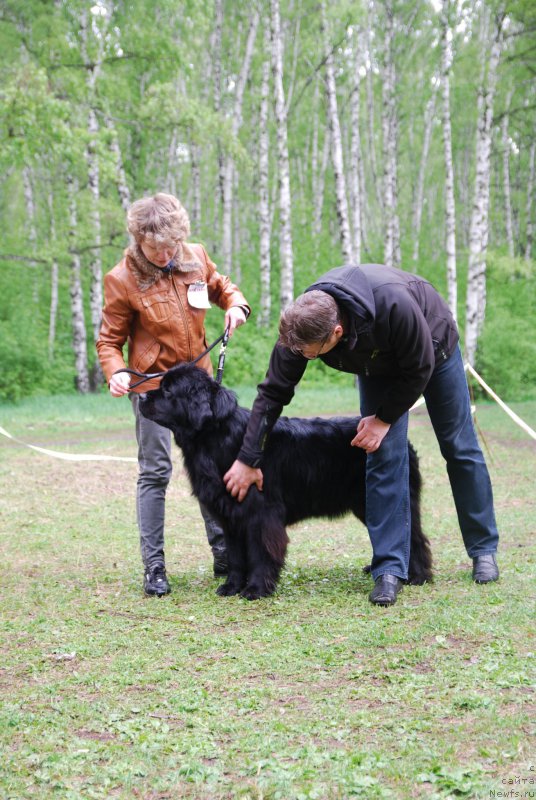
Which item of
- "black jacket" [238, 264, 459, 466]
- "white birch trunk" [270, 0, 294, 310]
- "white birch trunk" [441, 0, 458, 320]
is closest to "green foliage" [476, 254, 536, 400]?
"white birch trunk" [441, 0, 458, 320]

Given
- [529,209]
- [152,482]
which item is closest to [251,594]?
[152,482]

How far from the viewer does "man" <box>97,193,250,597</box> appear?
3949mm

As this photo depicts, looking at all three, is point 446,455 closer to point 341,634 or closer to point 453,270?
point 341,634

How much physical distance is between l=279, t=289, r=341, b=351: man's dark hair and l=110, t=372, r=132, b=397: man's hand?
1087mm

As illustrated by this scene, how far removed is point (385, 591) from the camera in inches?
153

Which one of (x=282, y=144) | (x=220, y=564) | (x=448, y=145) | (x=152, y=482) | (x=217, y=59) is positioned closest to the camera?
(x=152, y=482)

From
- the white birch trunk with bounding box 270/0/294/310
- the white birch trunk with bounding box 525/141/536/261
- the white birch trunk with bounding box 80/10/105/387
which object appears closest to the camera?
the white birch trunk with bounding box 80/10/105/387

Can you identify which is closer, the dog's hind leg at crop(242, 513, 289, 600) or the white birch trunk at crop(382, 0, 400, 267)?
the dog's hind leg at crop(242, 513, 289, 600)

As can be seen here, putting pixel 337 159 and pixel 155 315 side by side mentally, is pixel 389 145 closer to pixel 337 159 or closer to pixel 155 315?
pixel 337 159

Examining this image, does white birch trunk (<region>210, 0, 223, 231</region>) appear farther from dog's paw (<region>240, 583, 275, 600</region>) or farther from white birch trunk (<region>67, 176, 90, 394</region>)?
dog's paw (<region>240, 583, 275, 600</region>)

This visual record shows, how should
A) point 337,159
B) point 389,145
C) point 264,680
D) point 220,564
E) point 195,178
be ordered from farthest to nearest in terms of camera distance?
point 195,178 < point 389,145 < point 337,159 < point 220,564 < point 264,680

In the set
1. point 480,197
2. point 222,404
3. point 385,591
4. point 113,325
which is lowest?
point 385,591

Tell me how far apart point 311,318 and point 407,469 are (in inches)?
48.7

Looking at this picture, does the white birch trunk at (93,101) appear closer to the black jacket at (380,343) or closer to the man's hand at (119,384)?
the man's hand at (119,384)
